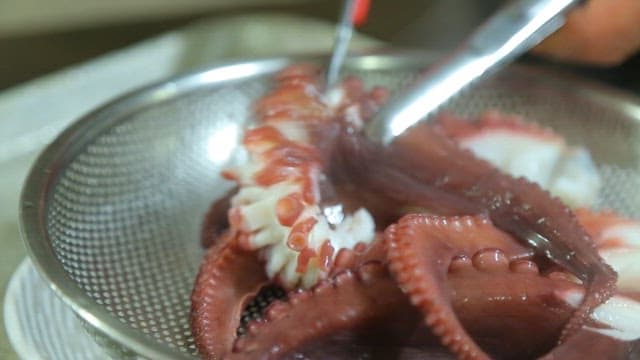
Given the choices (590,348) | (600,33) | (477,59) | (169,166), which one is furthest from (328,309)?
(600,33)

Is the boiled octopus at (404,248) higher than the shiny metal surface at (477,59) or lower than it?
lower

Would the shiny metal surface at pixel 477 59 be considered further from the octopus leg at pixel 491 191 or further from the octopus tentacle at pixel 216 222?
the octopus tentacle at pixel 216 222

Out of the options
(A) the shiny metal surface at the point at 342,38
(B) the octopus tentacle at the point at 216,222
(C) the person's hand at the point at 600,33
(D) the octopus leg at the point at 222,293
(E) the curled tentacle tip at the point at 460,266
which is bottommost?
(D) the octopus leg at the point at 222,293

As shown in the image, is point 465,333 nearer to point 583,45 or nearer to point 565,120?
point 565,120

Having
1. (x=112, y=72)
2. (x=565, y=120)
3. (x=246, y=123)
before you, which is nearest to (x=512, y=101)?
(x=565, y=120)

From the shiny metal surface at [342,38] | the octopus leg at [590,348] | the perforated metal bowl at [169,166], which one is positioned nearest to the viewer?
the octopus leg at [590,348]

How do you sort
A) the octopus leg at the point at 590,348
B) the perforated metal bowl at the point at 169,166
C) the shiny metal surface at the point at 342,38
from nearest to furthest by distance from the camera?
the octopus leg at the point at 590,348 < the perforated metal bowl at the point at 169,166 < the shiny metal surface at the point at 342,38

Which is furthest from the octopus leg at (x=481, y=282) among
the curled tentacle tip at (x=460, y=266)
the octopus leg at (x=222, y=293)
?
the octopus leg at (x=222, y=293)
